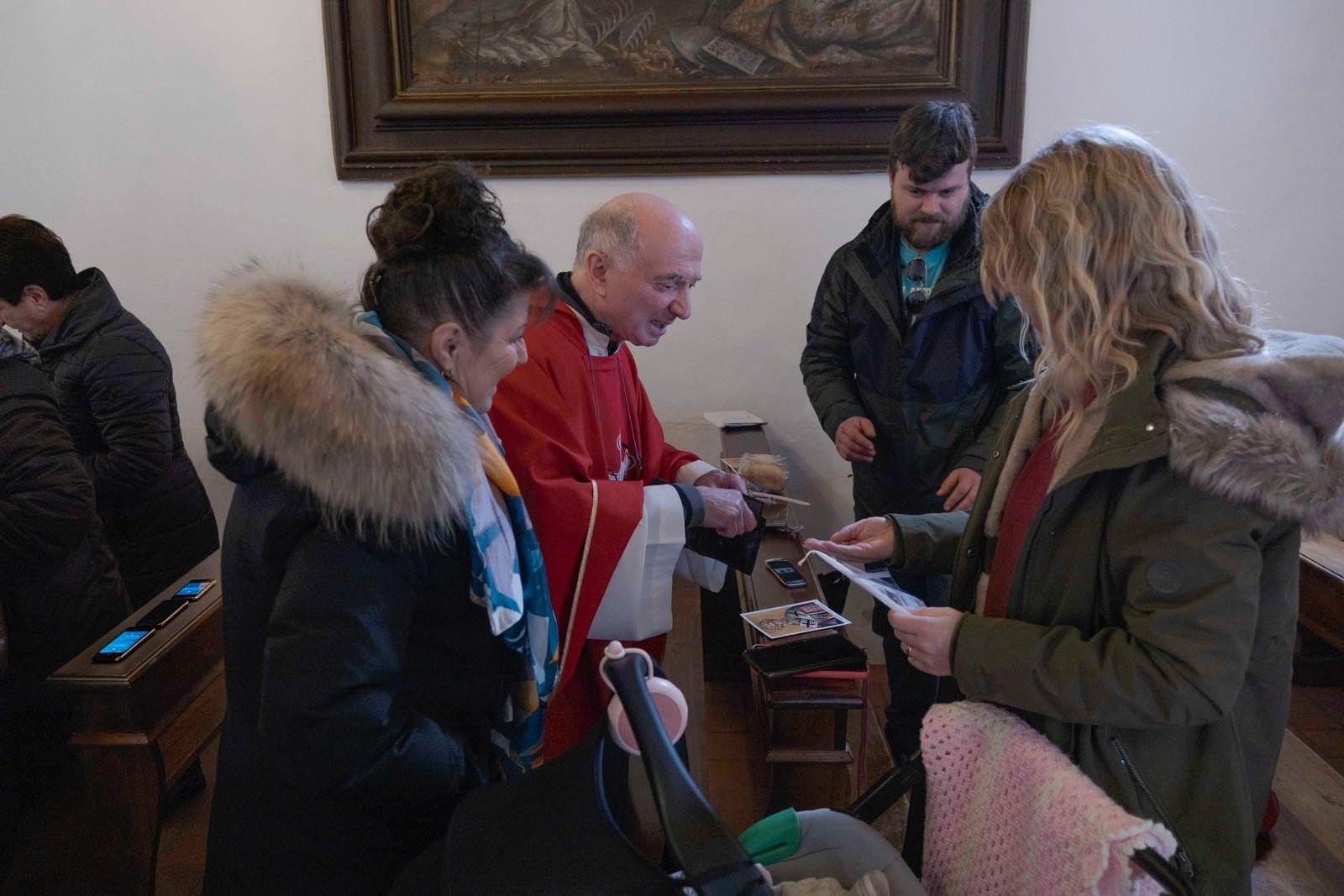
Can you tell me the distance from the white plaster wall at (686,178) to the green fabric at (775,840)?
2221 millimetres

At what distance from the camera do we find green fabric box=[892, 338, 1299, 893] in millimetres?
1086

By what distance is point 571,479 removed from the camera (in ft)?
6.05

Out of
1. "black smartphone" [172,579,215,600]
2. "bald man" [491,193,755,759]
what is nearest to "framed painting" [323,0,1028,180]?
"bald man" [491,193,755,759]

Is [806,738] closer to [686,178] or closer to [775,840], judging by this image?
[775,840]

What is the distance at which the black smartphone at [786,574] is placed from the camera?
8.08 feet

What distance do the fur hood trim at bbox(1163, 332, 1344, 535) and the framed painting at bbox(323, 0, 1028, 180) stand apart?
239 centimetres

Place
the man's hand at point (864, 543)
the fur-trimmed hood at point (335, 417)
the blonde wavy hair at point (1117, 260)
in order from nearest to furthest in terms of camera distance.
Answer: the fur-trimmed hood at point (335, 417) → the blonde wavy hair at point (1117, 260) → the man's hand at point (864, 543)

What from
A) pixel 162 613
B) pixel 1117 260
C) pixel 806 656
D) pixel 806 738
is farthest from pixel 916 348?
pixel 162 613

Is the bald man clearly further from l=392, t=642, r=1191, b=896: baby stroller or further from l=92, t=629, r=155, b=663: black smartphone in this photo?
l=92, t=629, r=155, b=663: black smartphone

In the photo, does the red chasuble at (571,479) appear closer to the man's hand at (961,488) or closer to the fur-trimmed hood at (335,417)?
the fur-trimmed hood at (335,417)

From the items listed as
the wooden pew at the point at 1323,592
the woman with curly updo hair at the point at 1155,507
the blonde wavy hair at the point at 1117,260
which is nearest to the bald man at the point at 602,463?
the woman with curly updo hair at the point at 1155,507

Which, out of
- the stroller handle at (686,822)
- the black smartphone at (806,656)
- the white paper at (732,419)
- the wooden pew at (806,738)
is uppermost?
the stroller handle at (686,822)

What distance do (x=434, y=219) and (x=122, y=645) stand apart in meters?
1.46

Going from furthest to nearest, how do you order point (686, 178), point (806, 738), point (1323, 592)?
point (686, 178) → point (1323, 592) → point (806, 738)
